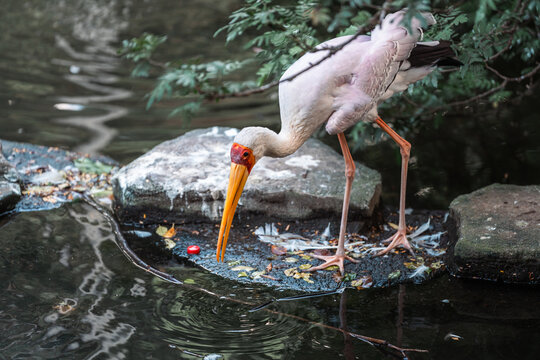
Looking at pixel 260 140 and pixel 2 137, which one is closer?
pixel 260 140

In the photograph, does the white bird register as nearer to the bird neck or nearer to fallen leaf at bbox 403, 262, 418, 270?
Answer: the bird neck

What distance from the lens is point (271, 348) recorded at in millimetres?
3240

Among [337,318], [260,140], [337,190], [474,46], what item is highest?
[474,46]

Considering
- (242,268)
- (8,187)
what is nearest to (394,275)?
(242,268)

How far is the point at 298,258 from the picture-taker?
4203 millimetres

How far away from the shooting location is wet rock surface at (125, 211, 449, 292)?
3.95 metres

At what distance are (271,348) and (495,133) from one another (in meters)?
4.46

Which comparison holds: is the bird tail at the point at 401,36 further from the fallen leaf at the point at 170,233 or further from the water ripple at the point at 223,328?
the fallen leaf at the point at 170,233

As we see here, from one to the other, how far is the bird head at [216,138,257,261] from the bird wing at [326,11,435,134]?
1.84 feet

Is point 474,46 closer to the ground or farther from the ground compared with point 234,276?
farther from the ground

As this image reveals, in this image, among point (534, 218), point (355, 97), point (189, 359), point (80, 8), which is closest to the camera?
point (189, 359)

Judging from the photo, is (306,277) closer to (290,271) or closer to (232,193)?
(290,271)

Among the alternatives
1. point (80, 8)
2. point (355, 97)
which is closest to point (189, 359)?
point (355, 97)

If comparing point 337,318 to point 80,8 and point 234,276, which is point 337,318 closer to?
point 234,276
